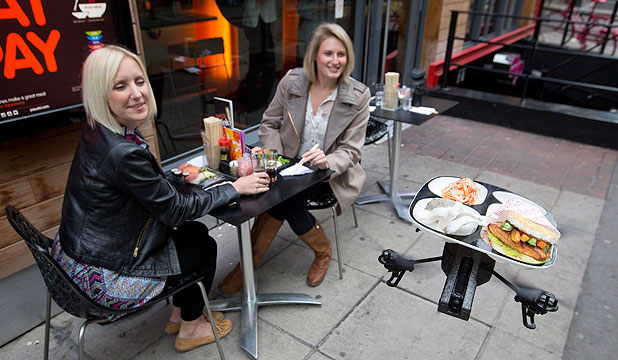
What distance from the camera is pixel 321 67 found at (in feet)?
9.07

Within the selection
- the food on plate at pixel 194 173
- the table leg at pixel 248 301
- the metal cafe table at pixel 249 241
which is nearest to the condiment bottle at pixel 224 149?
the food on plate at pixel 194 173

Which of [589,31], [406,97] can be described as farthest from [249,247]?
[589,31]

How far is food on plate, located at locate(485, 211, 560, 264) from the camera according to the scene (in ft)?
4.33

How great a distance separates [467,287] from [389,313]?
4.37ft

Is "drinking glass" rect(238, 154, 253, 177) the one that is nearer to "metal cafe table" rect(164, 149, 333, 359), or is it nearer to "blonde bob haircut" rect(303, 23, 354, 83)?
"metal cafe table" rect(164, 149, 333, 359)

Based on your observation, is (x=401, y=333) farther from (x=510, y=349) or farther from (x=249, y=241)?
(x=249, y=241)

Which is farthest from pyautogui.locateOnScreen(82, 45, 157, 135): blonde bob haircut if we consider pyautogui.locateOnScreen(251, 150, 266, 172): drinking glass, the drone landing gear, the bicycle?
the bicycle

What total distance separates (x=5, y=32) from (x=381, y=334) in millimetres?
2513

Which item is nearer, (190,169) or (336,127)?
(190,169)

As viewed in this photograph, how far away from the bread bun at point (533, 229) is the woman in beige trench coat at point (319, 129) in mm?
1358

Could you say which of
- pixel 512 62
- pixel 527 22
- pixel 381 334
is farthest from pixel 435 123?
pixel 527 22

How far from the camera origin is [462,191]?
1675 mm

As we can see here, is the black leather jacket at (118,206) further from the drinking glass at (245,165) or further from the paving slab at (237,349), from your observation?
the paving slab at (237,349)

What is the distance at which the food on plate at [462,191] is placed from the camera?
5.41 feet
